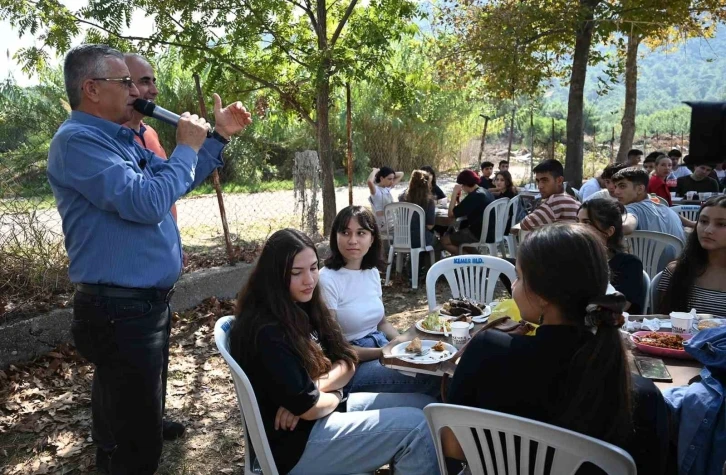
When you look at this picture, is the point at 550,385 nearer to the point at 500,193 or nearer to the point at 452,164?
the point at 500,193

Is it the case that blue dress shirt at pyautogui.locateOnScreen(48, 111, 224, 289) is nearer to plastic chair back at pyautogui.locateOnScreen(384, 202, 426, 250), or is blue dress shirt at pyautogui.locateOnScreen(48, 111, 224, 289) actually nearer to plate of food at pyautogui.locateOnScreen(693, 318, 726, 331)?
plate of food at pyautogui.locateOnScreen(693, 318, 726, 331)

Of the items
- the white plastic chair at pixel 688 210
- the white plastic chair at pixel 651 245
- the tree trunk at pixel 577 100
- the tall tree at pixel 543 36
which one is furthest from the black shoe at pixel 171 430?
the tree trunk at pixel 577 100

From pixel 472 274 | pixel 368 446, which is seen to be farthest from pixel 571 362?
pixel 472 274

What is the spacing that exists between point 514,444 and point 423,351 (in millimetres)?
930

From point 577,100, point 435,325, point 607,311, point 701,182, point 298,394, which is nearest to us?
point 607,311

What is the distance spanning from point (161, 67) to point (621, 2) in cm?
1146

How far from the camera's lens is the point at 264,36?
21.2ft

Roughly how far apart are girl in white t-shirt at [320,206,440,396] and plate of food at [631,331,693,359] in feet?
3.15

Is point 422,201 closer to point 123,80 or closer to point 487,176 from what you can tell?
point 487,176

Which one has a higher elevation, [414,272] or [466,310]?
[466,310]

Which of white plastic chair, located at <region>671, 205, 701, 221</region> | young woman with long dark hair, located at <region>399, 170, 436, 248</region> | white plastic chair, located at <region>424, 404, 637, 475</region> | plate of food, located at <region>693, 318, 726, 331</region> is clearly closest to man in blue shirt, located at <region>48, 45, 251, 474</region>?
white plastic chair, located at <region>424, 404, 637, 475</region>

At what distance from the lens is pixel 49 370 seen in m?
4.09

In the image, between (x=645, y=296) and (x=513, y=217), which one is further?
(x=513, y=217)

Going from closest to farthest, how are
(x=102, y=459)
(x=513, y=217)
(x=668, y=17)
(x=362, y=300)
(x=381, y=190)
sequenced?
(x=102, y=459), (x=362, y=300), (x=381, y=190), (x=513, y=217), (x=668, y=17)
